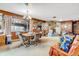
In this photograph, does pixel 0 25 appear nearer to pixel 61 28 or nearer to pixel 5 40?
pixel 5 40

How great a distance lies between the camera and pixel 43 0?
7.85 feet

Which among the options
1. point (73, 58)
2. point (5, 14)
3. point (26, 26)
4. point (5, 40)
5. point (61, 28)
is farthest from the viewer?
point (61, 28)

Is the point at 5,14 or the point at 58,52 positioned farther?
the point at 5,14

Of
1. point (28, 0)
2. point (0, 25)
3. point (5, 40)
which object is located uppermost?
point (28, 0)

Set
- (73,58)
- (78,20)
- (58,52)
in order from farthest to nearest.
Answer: (78,20) < (58,52) < (73,58)

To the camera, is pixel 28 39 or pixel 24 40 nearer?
pixel 24 40

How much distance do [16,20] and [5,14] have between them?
93 centimetres

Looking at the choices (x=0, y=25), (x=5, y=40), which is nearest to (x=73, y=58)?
(x=5, y=40)

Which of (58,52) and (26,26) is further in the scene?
(26,26)

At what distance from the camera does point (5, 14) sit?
576 cm

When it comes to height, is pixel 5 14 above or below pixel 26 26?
above

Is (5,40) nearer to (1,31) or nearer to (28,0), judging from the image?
(1,31)

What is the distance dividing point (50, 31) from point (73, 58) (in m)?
6.49

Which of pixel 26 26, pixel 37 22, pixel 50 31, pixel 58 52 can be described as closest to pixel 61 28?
pixel 50 31
